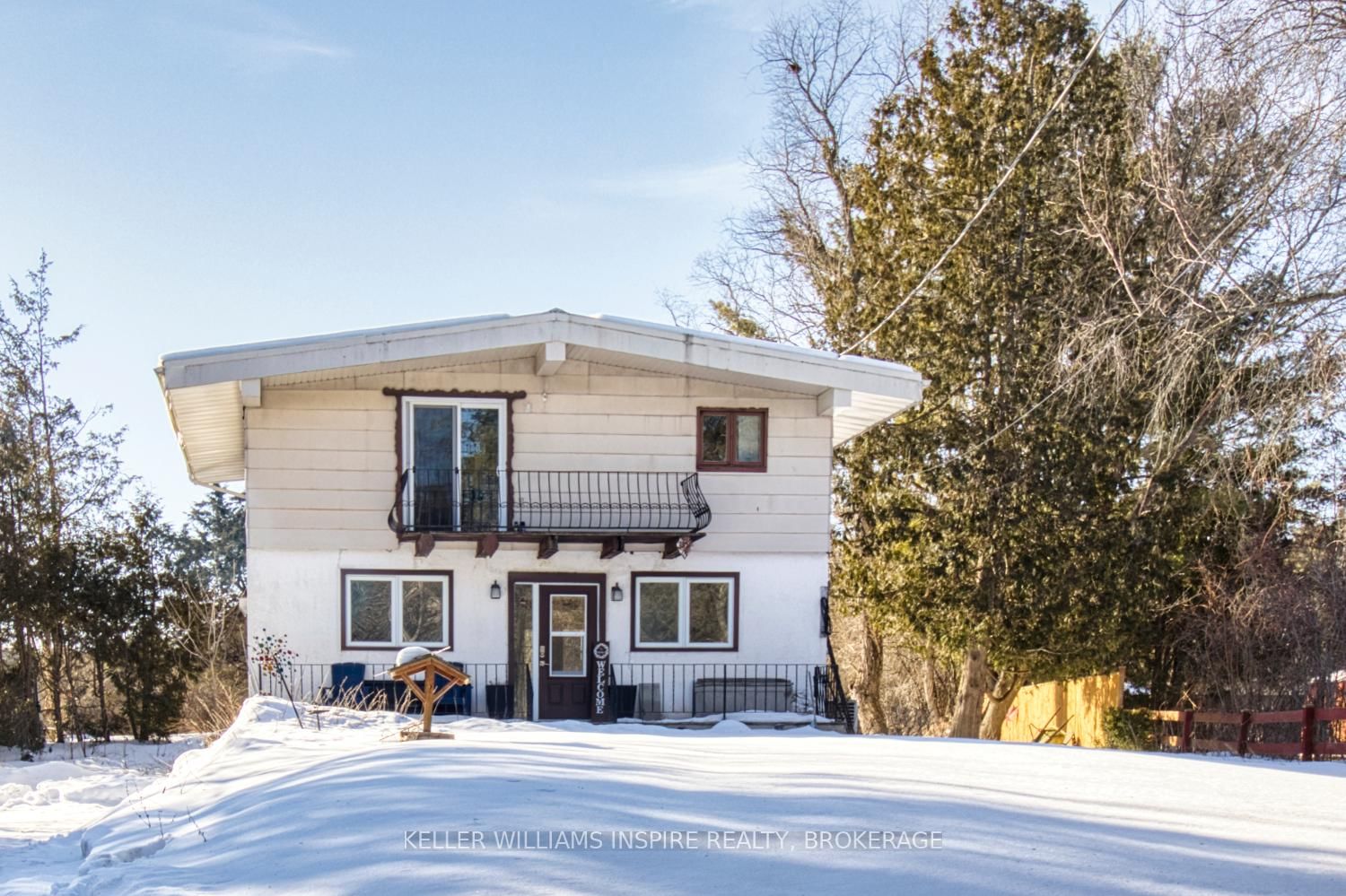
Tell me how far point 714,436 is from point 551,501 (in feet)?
7.46

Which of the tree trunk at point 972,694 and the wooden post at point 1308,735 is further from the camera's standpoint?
the tree trunk at point 972,694

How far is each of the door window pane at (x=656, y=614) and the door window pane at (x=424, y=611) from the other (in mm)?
2543

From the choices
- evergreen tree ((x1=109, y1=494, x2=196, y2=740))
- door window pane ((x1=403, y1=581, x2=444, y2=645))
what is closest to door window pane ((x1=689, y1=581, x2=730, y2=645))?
door window pane ((x1=403, y1=581, x2=444, y2=645))

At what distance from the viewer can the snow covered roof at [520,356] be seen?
46.9 feet

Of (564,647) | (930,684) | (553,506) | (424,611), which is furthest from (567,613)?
(930,684)

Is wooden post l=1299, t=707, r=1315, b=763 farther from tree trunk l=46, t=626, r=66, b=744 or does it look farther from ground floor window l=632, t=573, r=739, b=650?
tree trunk l=46, t=626, r=66, b=744

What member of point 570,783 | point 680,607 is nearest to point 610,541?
point 680,607

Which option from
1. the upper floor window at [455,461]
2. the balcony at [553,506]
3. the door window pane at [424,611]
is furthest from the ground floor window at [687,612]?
the door window pane at [424,611]

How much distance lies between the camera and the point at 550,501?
51.3ft

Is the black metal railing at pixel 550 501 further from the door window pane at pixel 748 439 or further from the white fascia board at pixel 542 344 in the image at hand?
the white fascia board at pixel 542 344

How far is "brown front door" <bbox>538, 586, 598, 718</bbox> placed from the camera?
15.8 metres

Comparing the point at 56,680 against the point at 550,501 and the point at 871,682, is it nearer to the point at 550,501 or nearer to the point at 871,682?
the point at 550,501

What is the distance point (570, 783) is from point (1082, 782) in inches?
124

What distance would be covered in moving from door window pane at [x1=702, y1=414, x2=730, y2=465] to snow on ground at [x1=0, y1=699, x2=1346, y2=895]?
7072mm
